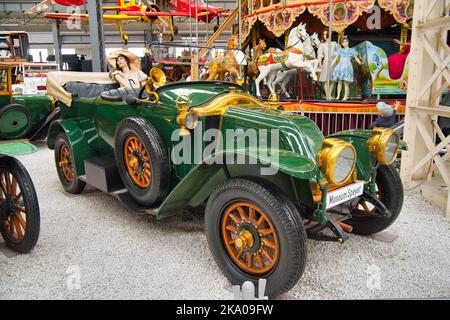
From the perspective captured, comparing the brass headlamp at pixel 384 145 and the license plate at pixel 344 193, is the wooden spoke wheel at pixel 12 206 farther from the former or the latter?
the brass headlamp at pixel 384 145

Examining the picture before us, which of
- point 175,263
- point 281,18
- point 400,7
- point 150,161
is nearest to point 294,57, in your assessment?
point 281,18

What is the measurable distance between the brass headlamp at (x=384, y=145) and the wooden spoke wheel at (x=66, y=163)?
299 cm

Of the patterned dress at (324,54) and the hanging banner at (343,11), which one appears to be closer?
the hanging banner at (343,11)

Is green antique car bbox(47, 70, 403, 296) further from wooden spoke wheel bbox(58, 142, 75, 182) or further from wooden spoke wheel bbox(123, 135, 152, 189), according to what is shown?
wooden spoke wheel bbox(58, 142, 75, 182)

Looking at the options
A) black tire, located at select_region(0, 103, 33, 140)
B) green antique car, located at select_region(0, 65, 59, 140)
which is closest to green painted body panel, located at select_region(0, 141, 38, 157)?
green antique car, located at select_region(0, 65, 59, 140)

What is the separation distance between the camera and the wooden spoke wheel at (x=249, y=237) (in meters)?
2.08

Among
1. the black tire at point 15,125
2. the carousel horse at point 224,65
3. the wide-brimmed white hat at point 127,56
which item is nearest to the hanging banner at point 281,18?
the carousel horse at point 224,65

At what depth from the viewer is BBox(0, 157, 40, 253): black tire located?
2.42 metres

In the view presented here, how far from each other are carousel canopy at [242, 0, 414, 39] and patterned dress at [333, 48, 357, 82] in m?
0.63

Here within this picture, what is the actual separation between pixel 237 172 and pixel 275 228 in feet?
1.87

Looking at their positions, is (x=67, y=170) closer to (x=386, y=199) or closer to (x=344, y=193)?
(x=344, y=193)

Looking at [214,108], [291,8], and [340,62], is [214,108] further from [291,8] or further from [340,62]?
[291,8]

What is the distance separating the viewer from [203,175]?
2438 millimetres

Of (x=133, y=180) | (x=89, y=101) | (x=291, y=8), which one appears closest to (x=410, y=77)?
(x=133, y=180)
